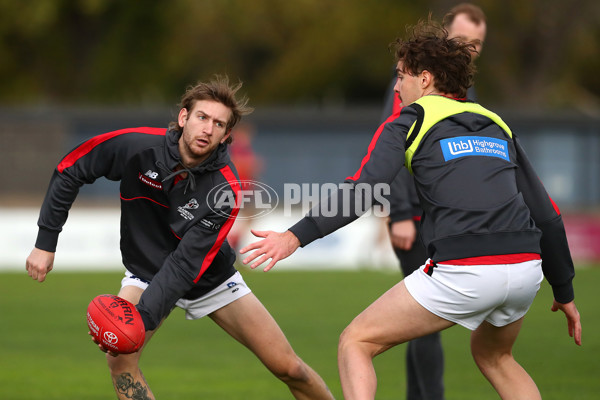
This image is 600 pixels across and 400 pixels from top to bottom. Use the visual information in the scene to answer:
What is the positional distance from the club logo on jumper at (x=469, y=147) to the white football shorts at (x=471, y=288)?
0.55 m

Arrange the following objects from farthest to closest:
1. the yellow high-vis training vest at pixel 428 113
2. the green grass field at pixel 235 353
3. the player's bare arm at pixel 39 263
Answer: the green grass field at pixel 235 353 < the player's bare arm at pixel 39 263 < the yellow high-vis training vest at pixel 428 113

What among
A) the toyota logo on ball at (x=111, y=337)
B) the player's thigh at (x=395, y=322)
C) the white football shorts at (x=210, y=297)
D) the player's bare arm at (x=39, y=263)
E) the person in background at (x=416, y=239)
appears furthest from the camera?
the person in background at (x=416, y=239)

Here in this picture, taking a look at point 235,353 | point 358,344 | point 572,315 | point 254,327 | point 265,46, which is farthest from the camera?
point 265,46

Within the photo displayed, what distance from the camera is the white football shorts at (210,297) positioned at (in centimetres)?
550

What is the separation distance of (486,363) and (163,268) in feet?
6.05

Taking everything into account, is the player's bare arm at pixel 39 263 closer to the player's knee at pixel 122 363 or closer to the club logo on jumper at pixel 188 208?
the player's knee at pixel 122 363

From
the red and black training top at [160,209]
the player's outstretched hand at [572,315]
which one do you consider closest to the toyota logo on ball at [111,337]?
the red and black training top at [160,209]

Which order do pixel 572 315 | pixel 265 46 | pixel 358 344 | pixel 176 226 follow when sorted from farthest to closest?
pixel 265 46, pixel 176 226, pixel 572 315, pixel 358 344

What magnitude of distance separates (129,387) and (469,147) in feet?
7.74

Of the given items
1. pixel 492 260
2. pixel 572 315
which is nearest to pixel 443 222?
pixel 492 260

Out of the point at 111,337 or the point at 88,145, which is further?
the point at 88,145

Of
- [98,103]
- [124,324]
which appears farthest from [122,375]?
[98,103]

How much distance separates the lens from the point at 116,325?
4770 mm

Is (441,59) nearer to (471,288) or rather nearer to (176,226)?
(471,288)
